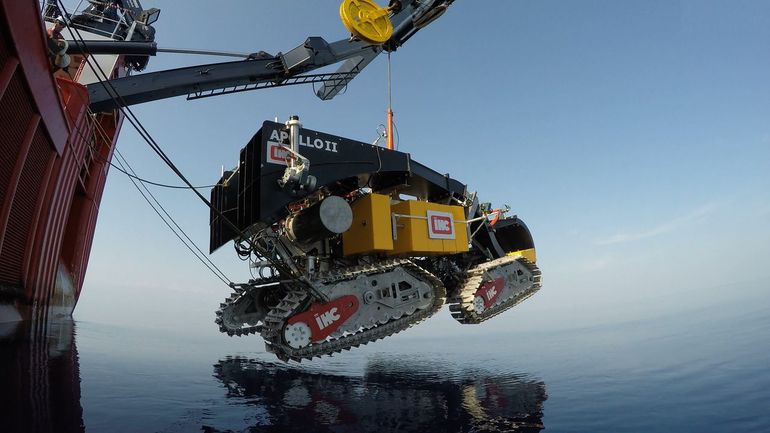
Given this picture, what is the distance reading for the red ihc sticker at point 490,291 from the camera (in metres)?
12.5

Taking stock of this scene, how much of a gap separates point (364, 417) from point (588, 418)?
2615 mm

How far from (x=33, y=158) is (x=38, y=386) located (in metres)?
7.65

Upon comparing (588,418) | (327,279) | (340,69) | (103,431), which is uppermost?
(340,69)

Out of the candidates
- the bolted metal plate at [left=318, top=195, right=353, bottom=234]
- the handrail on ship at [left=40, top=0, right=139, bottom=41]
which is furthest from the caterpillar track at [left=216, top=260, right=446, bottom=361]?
the handrail on ship at [left=40, top=0, right=139, bottom=41]

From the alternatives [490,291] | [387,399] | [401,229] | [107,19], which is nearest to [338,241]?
[401,229]

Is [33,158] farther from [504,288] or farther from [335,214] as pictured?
[504,288]

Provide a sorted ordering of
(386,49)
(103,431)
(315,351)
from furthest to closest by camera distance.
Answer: (386,49) < (315,351) < (103,431)

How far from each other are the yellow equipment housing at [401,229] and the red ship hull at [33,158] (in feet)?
19.5

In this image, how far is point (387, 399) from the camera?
228 inches

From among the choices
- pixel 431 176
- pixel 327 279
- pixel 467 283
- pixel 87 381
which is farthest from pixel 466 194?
pixel 87 381

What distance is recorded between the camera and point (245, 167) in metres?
9.73

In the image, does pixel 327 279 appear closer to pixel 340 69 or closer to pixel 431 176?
pixel 431 176

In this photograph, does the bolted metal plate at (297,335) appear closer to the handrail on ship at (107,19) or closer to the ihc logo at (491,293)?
the ihc logo at (491,293)

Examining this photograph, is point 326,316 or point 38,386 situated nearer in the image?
point 38,386
